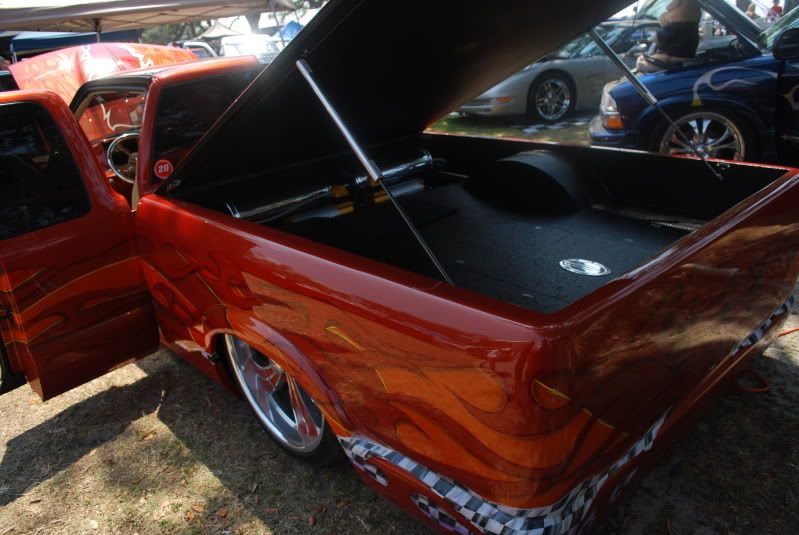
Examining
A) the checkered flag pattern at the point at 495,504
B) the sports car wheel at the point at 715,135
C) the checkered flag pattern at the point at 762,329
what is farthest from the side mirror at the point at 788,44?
the checkered flag pattern at the point at 495,504

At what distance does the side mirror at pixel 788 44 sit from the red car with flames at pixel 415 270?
6.02 feet

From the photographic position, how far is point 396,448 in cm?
160

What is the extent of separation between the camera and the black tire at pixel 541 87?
9180mm

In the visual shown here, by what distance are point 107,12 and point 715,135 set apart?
23.8 feet

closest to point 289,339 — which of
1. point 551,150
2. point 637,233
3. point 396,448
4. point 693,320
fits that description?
point 396,448

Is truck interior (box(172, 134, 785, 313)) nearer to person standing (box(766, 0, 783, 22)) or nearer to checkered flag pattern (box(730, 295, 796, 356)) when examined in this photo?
checkered flag pattern (box(730, 295, 796, 356))

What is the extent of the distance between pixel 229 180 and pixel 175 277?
1.64 ft

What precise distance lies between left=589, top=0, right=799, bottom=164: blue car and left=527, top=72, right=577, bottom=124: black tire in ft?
12.6

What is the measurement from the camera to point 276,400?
2.45 meters

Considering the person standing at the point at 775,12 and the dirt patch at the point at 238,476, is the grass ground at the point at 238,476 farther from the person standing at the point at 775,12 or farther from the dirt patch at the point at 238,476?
the person standing at the point at 775,12

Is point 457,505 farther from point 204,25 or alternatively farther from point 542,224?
point 204,25

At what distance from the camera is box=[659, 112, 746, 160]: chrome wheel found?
4.77m

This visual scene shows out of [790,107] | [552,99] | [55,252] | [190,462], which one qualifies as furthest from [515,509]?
[552,99]

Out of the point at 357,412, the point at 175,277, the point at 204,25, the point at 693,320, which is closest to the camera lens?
the point at 693,320
